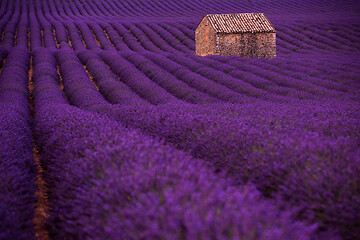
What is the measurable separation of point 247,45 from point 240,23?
1494mm

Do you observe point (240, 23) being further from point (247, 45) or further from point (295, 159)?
point (295, 159)

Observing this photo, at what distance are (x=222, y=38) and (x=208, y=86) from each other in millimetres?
8397

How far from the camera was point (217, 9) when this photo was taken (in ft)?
132

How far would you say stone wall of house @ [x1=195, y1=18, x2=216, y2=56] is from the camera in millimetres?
18900

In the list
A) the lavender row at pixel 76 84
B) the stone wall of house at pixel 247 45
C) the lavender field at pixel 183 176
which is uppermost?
the lavender field at pixel 183 176

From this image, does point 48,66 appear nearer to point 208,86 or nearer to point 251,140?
point 208,86

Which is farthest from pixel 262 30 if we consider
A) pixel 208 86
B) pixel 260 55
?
pixel 208 86

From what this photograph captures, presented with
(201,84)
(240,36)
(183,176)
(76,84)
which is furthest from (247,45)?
(183,176)

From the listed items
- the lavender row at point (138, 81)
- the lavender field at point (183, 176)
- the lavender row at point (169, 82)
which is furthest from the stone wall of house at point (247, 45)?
the lavender field at point (183, 176)

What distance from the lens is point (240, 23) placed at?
62.7ft

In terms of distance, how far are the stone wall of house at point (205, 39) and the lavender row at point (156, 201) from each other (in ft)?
55.5

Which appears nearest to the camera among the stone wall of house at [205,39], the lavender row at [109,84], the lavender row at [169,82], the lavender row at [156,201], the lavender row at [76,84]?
the lavender row at [156,201]

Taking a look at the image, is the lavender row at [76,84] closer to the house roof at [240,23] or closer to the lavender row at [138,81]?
the lavender row at [138,81]

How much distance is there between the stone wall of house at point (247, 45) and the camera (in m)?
18.5
